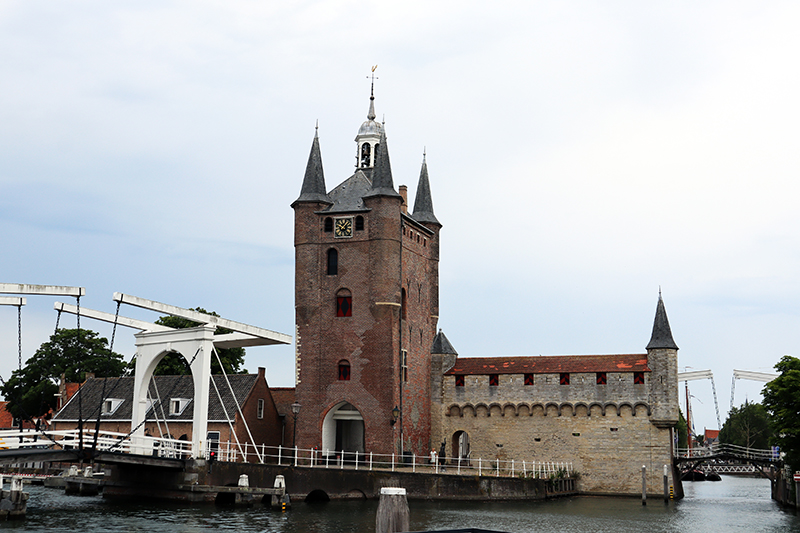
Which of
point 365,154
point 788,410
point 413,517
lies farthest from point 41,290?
point 788,410

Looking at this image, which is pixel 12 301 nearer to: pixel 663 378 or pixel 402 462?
pixel 402 462

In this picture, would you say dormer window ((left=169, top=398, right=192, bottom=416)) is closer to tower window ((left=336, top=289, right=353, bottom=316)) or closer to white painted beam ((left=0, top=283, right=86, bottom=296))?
tower window ((left=336, top=289, right=353, bottom=316))

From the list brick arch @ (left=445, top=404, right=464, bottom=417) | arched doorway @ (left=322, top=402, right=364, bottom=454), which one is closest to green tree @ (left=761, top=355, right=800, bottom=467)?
brick arch @ (left=445, top=404, right=464, bottom=417)

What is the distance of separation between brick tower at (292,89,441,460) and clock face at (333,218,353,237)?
5 cm

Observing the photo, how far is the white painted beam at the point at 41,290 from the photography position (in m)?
27.1

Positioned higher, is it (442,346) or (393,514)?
(442,346)

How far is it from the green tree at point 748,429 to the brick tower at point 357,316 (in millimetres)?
57524

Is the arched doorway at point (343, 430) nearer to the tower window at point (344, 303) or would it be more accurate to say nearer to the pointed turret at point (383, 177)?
the tower window at point (344, 303)

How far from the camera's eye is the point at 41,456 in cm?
2684

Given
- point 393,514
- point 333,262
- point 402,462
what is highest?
point 333,262

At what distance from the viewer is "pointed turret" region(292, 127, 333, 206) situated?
43688mm

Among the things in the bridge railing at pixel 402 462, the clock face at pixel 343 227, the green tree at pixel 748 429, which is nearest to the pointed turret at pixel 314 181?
the clock face at pixel 343 227

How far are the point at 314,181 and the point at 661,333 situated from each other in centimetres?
1916

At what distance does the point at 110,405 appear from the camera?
47.4 meters
